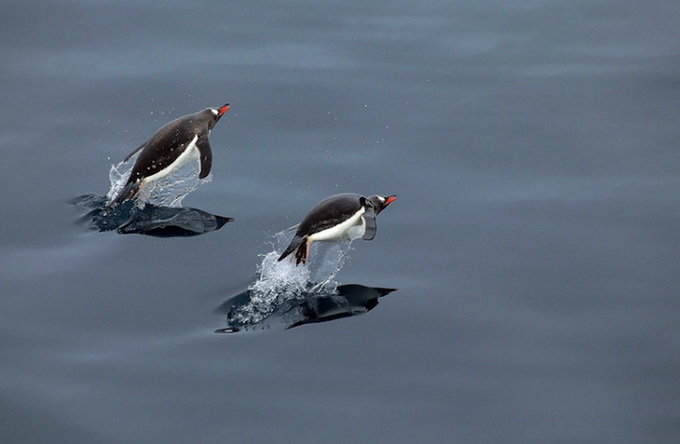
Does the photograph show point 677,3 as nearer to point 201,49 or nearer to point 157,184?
point 201,49

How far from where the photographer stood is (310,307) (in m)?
11.6

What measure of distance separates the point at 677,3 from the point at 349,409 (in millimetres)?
10825

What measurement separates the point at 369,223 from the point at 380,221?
4.57 feet

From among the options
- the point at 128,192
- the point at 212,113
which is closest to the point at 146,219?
the point at 128,192

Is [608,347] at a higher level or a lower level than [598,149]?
lower

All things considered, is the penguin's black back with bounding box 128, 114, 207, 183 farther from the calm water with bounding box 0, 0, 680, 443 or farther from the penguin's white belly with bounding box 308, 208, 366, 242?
the penguin's white belly with bounding box 308, 208, 366, 242

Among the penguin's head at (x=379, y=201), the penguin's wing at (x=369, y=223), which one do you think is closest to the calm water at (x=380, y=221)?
the penguin's head at (x=379, y=201)

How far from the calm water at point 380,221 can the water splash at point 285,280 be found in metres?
0.19

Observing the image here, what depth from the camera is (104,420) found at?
9.83m

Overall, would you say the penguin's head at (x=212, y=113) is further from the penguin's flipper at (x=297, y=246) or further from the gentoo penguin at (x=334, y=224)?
the penguin's flipper at (x=297, y=246)

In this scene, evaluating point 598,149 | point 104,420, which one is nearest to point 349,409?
point 104,420

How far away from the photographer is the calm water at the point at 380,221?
1015cm

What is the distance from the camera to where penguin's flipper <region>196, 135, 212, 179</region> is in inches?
541

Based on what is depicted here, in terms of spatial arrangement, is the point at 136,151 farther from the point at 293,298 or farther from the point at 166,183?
the point at 293,298
